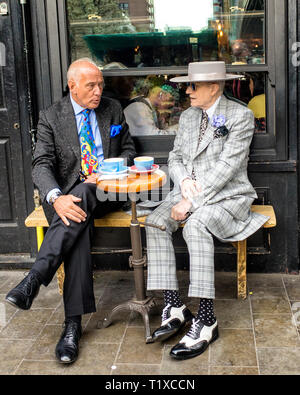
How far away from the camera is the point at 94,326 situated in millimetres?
3428

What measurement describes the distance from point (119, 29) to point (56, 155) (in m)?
1.09

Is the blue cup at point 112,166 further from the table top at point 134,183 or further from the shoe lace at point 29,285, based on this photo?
the shoe lace at point 29,285

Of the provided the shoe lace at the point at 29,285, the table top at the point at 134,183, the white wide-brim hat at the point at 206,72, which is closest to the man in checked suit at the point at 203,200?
the white wide-brim hat at the point at 206,72

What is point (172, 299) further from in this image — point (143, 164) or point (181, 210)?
point (143, 164)

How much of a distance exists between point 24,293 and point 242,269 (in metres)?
1.43

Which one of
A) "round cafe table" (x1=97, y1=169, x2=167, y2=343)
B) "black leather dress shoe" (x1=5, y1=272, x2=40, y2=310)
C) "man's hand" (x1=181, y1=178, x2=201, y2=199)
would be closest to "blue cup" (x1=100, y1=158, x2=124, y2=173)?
"round cafe table" (x1=97, y1=169, x2=167, y2=343)

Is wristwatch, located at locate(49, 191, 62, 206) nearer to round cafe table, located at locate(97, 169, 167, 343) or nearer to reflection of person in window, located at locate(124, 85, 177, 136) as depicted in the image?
round cafe table, located at locate(97, 169, 167, 343)

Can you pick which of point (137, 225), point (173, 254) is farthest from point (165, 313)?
point (137, 225)

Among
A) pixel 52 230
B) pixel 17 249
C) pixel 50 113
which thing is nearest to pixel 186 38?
pixel 50 113

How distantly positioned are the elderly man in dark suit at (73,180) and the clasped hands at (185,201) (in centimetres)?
49

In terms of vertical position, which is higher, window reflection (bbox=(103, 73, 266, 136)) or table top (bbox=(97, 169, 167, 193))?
window reflection (bbox=(103, 73, 266, 136))

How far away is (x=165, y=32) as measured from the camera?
4.03 m

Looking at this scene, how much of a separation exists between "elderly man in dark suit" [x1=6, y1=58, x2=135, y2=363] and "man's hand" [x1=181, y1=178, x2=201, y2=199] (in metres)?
0.50

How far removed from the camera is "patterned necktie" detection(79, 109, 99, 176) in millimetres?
3684
